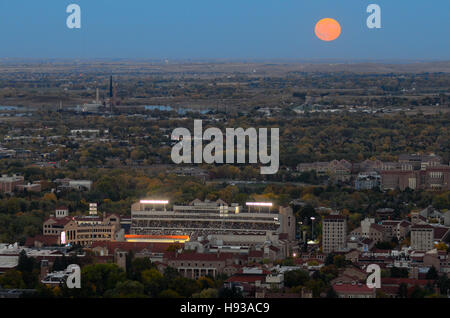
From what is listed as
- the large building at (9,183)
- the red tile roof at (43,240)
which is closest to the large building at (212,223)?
the red tile roof at (43,240)

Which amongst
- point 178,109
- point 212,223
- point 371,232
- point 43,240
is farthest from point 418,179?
point 178,109

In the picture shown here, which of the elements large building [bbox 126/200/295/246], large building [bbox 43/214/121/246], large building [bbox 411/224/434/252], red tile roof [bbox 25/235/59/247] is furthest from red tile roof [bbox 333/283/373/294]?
large building [bbox 43/214/121/246]

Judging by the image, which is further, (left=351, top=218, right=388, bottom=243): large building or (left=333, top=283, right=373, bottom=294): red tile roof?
(left=351, top=218, right=388, bottom=243): large building

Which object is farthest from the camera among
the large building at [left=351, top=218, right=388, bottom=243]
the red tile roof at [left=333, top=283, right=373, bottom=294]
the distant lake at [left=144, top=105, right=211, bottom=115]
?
the distant lake at [left=144, top=105, right=211, bottom=115]

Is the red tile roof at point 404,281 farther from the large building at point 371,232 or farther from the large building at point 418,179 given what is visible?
the large building at point 418,179

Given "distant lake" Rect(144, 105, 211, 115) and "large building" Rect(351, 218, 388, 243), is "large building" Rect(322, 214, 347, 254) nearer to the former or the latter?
"large building" Rect(351, 218, 388, 243)
